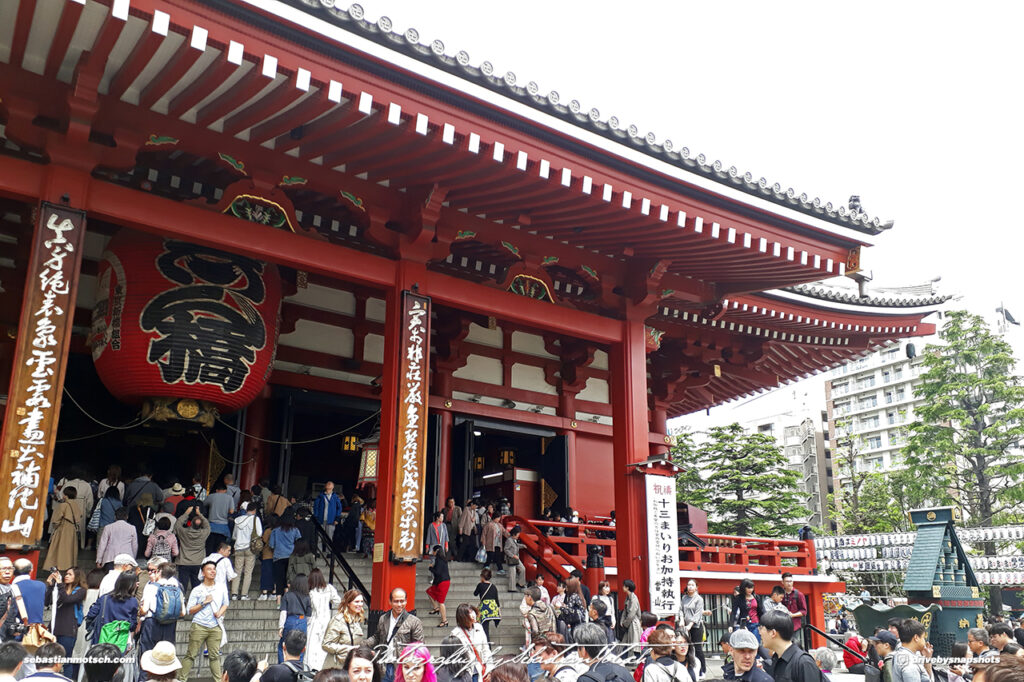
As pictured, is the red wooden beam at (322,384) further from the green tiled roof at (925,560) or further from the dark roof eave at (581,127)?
the green tiled roof at (925,560)

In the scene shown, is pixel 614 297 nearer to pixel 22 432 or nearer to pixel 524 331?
pixel 524 331

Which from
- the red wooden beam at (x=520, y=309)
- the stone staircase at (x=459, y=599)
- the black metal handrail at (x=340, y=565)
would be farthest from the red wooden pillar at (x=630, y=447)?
the black metal handrail at (x=340, y=565)

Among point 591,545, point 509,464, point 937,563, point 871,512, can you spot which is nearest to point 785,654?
point 591,545

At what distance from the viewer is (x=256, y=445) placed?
1340 centimetres

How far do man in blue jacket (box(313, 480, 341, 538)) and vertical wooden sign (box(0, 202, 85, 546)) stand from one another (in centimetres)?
551

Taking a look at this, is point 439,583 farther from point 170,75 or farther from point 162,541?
point 170,75

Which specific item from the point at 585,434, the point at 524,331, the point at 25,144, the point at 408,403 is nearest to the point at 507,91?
the point at 408,403

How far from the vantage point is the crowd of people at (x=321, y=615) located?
528 cm

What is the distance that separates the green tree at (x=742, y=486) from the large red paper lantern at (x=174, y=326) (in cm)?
3015

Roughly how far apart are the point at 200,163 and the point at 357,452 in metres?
9.22

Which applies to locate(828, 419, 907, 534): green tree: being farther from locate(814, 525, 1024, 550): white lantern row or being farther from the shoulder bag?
the shoulder bag

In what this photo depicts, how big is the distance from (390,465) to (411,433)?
46 cm

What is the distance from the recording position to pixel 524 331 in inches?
644

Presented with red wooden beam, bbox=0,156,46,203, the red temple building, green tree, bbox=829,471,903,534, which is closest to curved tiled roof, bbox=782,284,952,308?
the red temple building
